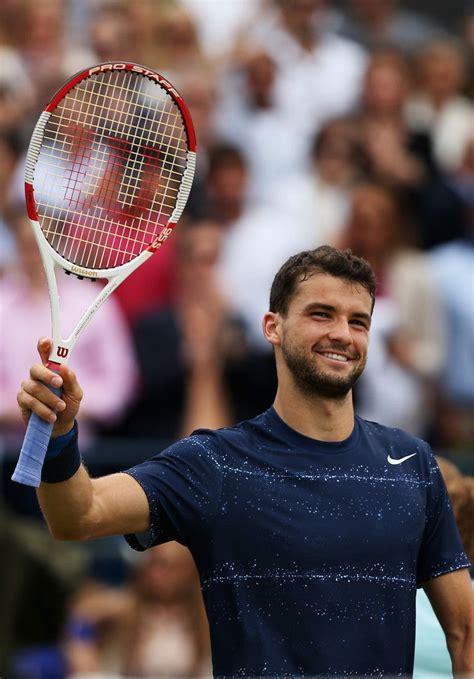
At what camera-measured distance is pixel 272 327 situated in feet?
13.1

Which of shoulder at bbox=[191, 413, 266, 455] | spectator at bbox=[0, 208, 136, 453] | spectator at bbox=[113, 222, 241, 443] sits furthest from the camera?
spectator at bbox=[113, 222, 241, 443]

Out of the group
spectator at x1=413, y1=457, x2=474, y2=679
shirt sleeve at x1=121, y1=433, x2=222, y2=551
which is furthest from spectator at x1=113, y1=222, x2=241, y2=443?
shirt sleeve at x1=121, y1=433, x2=222, y2=551

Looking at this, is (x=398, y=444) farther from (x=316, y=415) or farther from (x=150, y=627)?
(x=150, y=627)

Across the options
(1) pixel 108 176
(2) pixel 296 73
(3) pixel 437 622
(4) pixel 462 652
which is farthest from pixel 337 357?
(2) pixel 296 73

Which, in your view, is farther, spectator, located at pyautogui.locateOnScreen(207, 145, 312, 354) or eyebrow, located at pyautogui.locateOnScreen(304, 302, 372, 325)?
spectator, located at pyautogui.locateOnScreen(207, 145, 312, 354)

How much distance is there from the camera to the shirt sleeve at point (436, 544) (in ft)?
13.0

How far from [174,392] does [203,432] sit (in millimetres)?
4276

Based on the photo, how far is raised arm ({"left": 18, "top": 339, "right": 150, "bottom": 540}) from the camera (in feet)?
11.6

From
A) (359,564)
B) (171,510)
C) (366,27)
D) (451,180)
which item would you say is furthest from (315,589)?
(366,27)

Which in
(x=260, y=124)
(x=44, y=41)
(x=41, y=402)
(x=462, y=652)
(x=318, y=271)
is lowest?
(x=462, y=652)

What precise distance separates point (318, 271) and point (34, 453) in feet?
3.10

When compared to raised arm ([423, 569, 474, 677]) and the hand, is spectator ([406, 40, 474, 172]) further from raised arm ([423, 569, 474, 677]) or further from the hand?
the hand

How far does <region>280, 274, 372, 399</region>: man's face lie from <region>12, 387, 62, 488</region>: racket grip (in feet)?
2.37

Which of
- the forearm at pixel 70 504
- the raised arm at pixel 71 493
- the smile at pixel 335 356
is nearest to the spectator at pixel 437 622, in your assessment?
the smile at pixel 335 356
